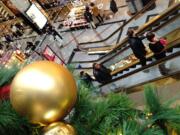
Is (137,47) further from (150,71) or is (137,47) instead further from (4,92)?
(4,92)

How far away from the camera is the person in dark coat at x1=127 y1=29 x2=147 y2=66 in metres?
10.2

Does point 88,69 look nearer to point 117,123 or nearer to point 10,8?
point 10,8

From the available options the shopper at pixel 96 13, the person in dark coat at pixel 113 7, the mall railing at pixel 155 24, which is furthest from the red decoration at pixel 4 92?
the shopper at pixel 96 13

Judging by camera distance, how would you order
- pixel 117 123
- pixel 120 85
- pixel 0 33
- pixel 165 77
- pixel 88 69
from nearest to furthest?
pixel 117 123 → pixel 165 77 → pixel 120 85 → pixel 88 69 → pixel 0 33

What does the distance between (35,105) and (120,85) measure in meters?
7.80

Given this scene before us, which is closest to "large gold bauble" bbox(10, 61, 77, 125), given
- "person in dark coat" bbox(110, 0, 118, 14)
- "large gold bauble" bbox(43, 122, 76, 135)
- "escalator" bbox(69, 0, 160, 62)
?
"large gold bauble" bbox(43, 122, 76, 135)

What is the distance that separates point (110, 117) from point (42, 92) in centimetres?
78

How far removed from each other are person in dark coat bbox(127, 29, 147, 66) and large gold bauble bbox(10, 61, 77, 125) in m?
7.31

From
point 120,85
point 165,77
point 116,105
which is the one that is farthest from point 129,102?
point 120,85

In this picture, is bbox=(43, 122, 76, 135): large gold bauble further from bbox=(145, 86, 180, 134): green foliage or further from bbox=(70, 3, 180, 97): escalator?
bbox=(70, 3, 180, 97): escalator

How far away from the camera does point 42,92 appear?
2.93 m

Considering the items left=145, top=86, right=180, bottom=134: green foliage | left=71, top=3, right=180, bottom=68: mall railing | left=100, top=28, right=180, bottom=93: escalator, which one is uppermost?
left=71, top=3, right=180, bottom=68: mall railing

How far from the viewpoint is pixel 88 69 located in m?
15.0

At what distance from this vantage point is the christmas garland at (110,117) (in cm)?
311
